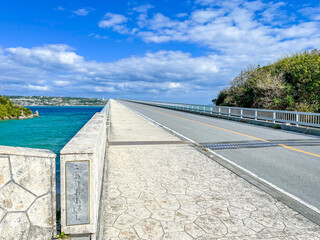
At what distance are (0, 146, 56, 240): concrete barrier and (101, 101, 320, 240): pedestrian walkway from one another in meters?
0.83

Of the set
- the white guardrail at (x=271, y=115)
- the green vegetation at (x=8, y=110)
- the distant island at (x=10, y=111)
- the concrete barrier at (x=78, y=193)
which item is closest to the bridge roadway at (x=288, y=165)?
the concrete barrier at (x=78, y=193)

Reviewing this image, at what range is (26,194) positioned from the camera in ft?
9.98

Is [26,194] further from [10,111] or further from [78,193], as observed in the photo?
[10,111]

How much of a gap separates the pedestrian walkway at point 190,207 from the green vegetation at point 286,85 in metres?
19.2

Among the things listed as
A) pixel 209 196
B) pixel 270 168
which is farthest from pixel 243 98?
pixel 209 196

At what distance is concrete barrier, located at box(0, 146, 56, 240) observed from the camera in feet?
9.68

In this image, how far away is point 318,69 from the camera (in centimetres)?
2239

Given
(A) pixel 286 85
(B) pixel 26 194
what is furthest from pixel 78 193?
(A) pixel 286 85

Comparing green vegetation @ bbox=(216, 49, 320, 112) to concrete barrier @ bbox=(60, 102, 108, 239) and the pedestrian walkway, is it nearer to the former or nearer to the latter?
the pedestrian walkway

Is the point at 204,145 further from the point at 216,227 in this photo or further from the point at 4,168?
the point at 4,168

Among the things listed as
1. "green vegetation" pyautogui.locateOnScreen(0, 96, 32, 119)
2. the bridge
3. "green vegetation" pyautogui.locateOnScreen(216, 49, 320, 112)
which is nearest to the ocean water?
the bridge

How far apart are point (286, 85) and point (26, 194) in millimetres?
25743

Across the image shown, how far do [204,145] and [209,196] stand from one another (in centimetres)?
546

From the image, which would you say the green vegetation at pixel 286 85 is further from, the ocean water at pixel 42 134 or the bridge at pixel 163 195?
the ocean water at pixel 42 134
